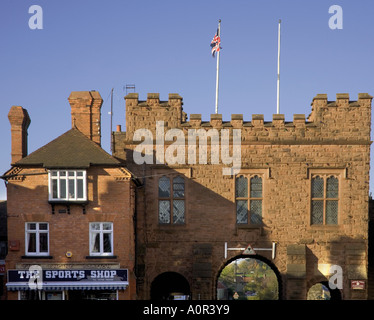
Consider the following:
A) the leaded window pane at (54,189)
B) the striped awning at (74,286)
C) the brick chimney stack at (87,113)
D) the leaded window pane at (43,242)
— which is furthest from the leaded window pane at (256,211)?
the leaded window pane at (43,242)

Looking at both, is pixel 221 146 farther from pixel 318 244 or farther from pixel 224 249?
pixel 318 244

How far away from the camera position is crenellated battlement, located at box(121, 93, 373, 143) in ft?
84.5

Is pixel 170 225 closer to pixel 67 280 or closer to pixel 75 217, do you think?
pixel 75 217

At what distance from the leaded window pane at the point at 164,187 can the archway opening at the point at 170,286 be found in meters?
6.69

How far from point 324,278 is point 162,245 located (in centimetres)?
893

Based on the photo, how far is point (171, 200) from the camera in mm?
25812

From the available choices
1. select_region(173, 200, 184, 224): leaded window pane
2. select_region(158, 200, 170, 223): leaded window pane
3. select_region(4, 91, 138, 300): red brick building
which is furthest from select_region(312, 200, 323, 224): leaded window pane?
select_region(4, 91, 138, 300): red brick building

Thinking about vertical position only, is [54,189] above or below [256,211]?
above

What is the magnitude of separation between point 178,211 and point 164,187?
154 cm

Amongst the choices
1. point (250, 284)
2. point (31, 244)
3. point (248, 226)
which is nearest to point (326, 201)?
point (248, 226)

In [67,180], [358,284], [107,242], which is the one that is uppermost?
[67,180]

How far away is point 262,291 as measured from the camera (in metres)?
97.9

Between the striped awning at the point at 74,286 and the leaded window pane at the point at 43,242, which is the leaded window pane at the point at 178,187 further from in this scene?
the leaded window pane at the point at 43,242

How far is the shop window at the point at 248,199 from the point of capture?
2580cm
